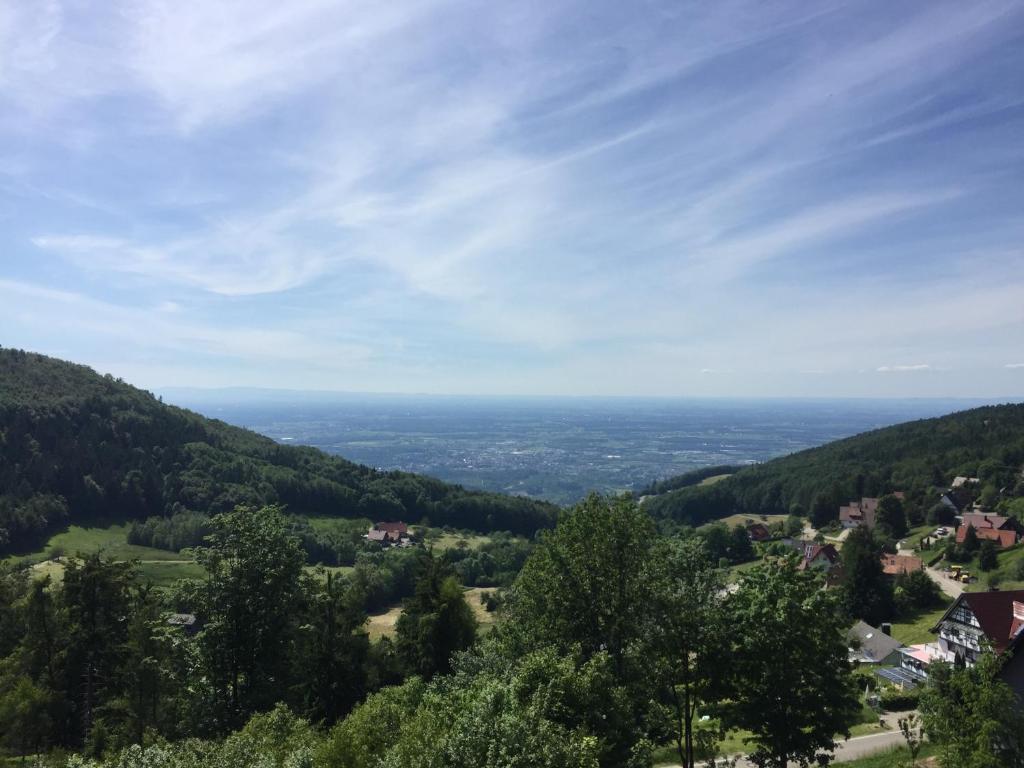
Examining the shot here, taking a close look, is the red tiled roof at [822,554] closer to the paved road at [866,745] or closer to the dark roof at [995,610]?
the dark roof at [995,610]

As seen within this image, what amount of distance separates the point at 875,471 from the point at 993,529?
49.1 meters

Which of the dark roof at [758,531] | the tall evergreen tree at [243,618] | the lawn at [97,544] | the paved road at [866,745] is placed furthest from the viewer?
the dark roof at [758,531]

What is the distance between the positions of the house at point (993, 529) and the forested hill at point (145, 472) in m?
81.9

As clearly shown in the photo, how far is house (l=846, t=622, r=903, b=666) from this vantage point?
43219 mm

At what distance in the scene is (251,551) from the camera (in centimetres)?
2172

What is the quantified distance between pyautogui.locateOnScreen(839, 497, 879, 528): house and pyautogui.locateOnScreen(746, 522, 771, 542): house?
1349 cm

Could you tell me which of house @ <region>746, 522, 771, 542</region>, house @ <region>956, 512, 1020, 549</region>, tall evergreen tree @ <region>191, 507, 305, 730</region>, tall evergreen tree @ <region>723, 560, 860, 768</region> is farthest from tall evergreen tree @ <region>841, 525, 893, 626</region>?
tall evergreen tree @ <region>191, 507, 305, 730</region>

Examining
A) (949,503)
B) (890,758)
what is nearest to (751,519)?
(949,503)

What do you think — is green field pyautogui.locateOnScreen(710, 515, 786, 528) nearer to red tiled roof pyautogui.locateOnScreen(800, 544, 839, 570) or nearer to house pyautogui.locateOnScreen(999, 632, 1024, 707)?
red tiled roof pyautogui.locateOnScreen(800, 544, 839, 570)

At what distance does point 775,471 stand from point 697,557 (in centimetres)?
15504

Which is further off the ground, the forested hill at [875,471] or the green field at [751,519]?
the forested hill at [875,471]

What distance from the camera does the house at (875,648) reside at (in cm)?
4322

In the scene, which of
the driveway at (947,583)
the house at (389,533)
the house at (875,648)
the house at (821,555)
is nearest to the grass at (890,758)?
the house at (875,648)

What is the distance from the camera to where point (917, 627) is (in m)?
52.9
